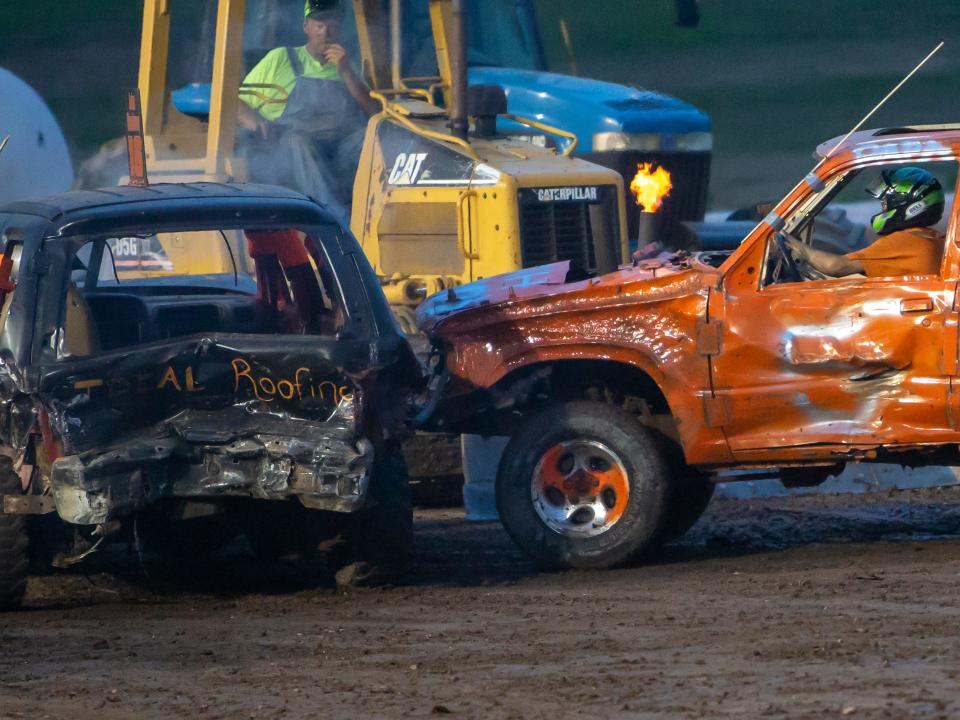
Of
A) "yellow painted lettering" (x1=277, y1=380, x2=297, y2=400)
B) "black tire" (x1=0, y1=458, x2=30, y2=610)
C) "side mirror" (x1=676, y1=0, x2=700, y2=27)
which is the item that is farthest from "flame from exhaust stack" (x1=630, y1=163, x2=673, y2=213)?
"black tire" (x1=0, y1=458, x2=30, y2=610)

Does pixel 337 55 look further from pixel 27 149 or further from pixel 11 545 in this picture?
pixel 27 149

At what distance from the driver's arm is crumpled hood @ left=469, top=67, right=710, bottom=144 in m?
5.30

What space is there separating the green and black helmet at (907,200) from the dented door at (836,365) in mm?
527

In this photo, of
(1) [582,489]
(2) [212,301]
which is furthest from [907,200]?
(2) [212,301]

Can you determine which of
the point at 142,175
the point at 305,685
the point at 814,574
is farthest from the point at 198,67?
the point at 305,685

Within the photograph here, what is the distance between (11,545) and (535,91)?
7123 millimetres

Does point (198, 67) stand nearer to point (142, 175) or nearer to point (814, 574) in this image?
point (142, 175)

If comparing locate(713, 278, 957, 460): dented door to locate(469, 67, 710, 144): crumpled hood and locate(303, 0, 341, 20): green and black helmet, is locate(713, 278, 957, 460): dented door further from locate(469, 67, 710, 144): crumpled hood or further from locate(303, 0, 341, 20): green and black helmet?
locate(469, 67, 710, 144): crumpled hood

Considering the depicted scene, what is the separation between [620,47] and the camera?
3700 cm

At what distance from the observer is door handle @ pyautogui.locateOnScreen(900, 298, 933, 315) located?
7.78 metres

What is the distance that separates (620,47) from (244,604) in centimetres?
3042

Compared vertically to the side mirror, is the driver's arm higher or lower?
lower

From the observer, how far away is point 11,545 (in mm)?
7309

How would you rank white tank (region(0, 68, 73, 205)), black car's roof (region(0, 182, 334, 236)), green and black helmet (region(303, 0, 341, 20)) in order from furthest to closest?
white tank (region(0, 68, 73, 205)), green and black helmet (region(303, 0, 341, 20)), black car's roof (region(0, 182, 334, 236))
